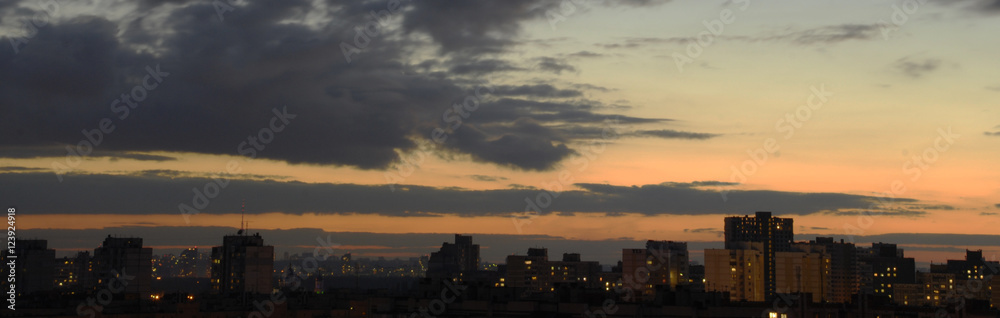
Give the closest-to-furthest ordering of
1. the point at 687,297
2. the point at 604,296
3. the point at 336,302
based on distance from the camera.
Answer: the point at 687,297, the point at 604,296, the point at 336,302

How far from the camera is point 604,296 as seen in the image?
97.6 meters

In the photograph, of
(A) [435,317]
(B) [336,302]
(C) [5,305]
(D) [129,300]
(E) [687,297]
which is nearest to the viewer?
(E) [687,297]

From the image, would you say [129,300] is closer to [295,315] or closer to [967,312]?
[295,315]

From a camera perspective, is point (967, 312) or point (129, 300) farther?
point (129, 300)

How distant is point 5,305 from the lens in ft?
438

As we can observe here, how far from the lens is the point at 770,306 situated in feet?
299

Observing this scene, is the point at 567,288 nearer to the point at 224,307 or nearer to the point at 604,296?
the point at 604,296

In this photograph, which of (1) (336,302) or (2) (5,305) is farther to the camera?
(1) (336,302)

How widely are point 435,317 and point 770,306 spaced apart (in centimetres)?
2929

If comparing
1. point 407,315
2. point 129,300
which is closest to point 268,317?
point 129,300

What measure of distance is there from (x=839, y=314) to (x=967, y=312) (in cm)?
1201

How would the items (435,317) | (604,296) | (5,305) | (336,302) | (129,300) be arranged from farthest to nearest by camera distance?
(336,302) < (129,300) < (5,305) < (604,296) < (435,317)

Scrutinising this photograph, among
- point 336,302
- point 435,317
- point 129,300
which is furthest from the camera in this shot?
point 336,302

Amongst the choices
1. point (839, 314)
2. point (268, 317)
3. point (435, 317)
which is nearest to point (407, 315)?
point (435, 317)
